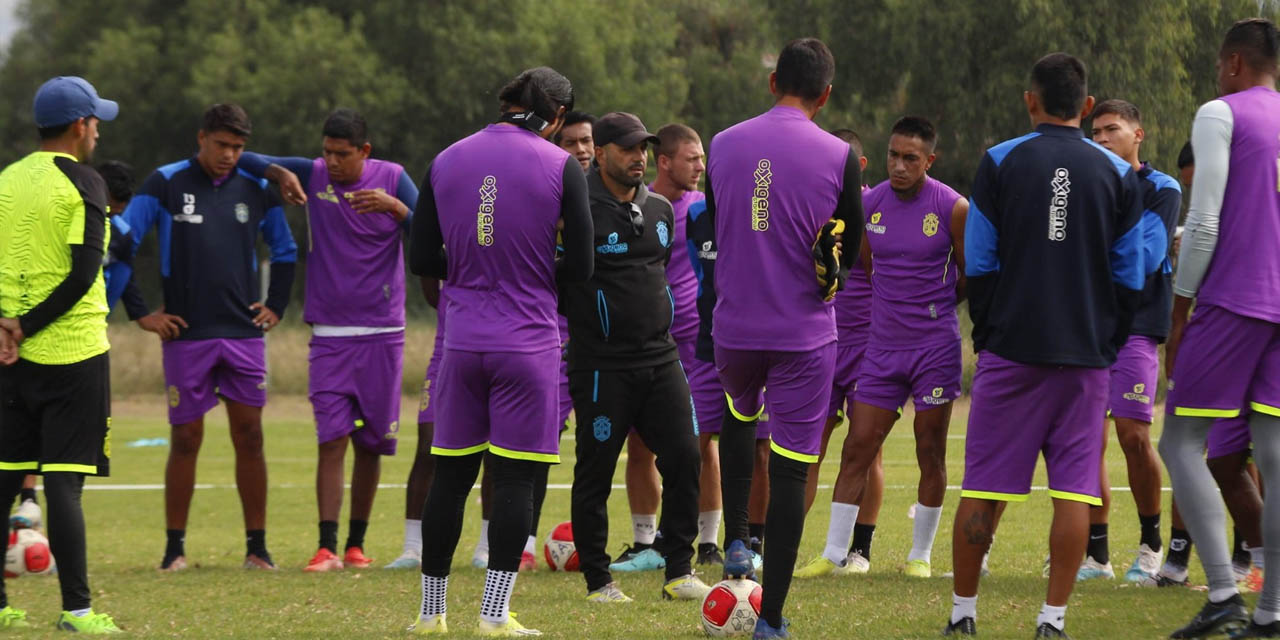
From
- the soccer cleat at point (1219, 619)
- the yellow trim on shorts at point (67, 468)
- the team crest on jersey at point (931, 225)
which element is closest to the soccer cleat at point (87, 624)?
the yellow trim on shorts at point (67, 468)

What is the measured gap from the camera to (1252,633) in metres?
6.93

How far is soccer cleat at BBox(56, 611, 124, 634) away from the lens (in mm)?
7512

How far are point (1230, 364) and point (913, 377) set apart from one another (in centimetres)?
262

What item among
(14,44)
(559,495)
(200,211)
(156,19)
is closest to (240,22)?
(156,19)

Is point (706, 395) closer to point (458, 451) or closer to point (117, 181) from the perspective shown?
point (458, 451)

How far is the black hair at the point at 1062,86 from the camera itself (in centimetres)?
689

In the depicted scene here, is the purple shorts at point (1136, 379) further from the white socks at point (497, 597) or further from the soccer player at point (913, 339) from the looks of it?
the white socks at point (497, 597)

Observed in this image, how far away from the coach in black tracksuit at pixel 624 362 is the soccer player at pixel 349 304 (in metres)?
2.58

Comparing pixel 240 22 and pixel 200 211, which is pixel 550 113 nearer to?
pixel 200 211

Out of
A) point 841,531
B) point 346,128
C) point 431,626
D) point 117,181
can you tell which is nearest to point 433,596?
point 431,626

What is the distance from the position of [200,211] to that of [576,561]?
3.50 m

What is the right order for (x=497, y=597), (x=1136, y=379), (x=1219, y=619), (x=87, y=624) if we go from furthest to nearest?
(x=1136, y=379), (x=87, y=624), (x=497, y=597), (x=1219, y=619)

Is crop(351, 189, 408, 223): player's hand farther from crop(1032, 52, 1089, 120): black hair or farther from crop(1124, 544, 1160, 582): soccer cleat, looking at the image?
crop(1124, 544, 1160, 582): soccer cleat

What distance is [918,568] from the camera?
31.4 ft
